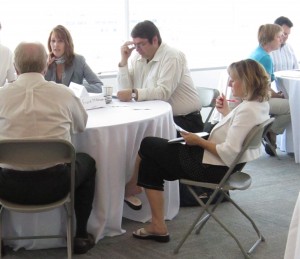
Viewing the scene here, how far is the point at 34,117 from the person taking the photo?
241 centimetres

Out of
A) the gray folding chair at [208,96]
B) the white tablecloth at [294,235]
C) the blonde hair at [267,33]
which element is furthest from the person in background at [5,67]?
the white tablecloth at [294,235]

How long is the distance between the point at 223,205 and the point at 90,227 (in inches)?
43.8

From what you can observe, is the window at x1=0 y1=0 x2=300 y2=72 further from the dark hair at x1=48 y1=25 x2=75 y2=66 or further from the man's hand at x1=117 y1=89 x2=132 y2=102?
the man's hand at x1=117 y1=89 x2=132 y2=102

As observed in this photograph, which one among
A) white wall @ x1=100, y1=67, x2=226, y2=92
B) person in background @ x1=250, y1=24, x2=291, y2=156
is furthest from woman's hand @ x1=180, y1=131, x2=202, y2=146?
white wall @ x1=100, y1=67, x2=226, y2=92

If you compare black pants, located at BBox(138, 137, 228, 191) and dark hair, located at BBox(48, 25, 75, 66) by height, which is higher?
dark hair, located at BBox(48, 25, 75, 66)

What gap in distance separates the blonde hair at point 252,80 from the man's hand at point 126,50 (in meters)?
1.26

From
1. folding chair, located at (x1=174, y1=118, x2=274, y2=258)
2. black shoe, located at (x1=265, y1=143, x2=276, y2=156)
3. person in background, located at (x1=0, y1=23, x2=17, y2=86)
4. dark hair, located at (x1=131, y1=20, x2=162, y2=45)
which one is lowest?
black shoe, located at (x1=265, y1=143, x2=276, y2=156)

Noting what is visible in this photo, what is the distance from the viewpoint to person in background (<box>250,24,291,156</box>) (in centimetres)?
477

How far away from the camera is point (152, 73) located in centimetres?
374

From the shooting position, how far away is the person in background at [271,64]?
15.6ft

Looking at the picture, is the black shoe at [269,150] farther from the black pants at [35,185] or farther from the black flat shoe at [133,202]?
the black pants at [35,185]

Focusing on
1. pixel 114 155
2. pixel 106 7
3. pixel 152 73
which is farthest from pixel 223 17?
pixel 114 155

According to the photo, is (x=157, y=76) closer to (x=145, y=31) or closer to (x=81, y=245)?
(x=145, y=31)

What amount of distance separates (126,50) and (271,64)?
165 centimetres
